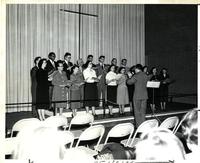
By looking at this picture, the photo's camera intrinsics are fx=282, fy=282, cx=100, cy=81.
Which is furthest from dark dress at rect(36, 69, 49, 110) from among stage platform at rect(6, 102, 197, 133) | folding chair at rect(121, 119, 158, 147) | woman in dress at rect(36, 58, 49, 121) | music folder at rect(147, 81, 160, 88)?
music folder at rect(147, 81, 160, 88)

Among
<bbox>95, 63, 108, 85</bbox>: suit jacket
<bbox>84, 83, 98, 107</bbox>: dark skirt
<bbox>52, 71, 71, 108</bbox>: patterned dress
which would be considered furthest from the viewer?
<bbox>95, 63, 108, 85</bbox>: suit jacket

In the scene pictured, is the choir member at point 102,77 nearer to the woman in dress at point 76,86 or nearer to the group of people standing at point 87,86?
the group of people standing at point 87,86

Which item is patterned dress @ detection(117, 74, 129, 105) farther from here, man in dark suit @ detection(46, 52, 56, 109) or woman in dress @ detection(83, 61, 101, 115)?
man in dark suit @ detection(46, 52, 56, 109)

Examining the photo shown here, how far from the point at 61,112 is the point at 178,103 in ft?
2.97

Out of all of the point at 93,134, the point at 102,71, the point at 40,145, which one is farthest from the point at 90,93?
the point at 40,145

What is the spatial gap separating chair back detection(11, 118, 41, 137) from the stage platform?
0.08 feet

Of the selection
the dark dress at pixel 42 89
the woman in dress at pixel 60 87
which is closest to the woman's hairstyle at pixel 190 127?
the woman in dress at pixel 60 87

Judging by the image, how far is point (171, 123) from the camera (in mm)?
1944

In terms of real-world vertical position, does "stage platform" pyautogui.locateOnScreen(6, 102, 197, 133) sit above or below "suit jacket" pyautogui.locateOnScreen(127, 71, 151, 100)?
below

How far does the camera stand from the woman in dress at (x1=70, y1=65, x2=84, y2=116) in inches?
94.0

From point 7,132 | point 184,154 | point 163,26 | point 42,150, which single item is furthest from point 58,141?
point 163,26

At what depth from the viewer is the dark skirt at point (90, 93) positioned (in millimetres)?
2461

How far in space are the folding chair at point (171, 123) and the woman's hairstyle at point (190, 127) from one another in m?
0.05

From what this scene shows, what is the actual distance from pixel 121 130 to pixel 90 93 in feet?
1.72
